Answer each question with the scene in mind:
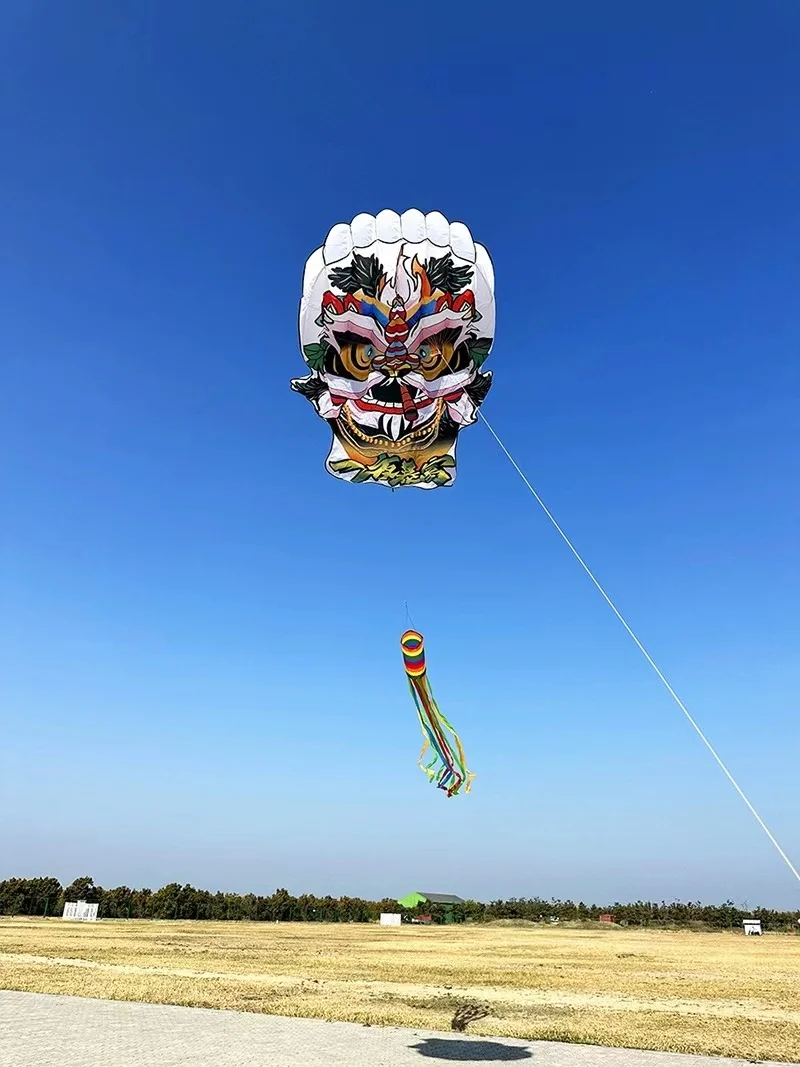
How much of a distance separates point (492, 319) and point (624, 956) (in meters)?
35.4

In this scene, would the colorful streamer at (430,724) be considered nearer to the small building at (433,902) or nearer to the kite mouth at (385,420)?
the kite mouth at (385,420)

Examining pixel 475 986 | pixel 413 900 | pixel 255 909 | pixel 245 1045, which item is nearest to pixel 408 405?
pixel 245 1045

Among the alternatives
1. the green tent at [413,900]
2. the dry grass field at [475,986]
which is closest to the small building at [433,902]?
the green tent at [413,900]

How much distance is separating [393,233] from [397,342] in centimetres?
169

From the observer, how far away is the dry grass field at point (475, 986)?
1552 cm

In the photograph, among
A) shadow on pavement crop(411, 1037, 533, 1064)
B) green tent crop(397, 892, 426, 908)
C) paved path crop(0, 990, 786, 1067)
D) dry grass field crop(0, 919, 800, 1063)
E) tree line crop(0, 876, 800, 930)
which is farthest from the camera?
green tent crop(397, 892, 426, 908)

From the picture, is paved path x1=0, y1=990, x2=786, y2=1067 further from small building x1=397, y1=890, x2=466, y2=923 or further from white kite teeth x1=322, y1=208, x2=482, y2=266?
small building x1=397, y1=890, x2=466, y2=923

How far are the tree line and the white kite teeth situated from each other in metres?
80.1

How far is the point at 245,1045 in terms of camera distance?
41.9ft

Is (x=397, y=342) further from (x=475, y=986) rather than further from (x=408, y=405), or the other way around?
(x=475, y=986)

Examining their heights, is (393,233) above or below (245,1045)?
above

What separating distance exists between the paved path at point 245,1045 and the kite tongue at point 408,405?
1014cm

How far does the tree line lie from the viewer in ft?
251

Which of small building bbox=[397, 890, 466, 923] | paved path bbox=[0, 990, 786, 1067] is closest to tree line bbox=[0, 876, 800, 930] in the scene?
small building bbox=[397, 890, 466, 923]
